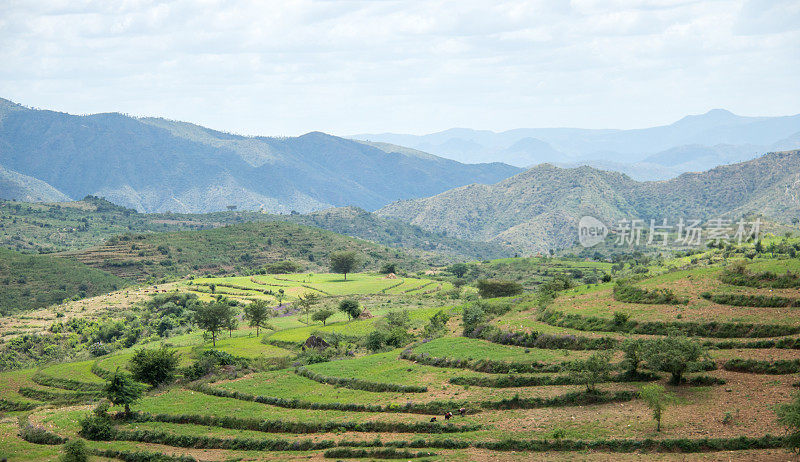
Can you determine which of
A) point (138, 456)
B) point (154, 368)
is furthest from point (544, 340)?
point (154, 368)

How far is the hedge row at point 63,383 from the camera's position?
57.5 m

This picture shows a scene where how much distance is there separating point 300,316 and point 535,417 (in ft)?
194

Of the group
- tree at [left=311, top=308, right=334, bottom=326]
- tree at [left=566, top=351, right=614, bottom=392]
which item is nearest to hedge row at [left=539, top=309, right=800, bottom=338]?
tree at [left=566, top=351, right=614, bottom=392]

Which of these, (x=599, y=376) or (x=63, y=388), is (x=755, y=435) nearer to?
(x=599, y=376)

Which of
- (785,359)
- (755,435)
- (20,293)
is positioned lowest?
(20,293)

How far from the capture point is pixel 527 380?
42094mm

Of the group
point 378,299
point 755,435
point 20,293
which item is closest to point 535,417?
point 755,435

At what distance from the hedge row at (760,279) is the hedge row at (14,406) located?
64.4 meters

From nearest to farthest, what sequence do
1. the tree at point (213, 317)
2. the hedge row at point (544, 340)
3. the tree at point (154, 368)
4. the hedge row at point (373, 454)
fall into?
1. the hedge row at point (373, 454)
2. the hedge row at point (544, 340)
3. the tree at point (154, 368)
4. the tree at point (213, 317)

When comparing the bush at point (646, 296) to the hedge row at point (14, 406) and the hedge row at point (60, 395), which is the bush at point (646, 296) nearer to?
the hedge row at point (60, 395)

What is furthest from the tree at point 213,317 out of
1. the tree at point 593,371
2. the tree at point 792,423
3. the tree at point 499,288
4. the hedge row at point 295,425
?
the tree at point 792,423

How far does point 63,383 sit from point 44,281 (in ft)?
306

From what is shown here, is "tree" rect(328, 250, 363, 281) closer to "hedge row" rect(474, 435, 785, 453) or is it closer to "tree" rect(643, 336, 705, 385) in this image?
"tree" rect(643, 336, 705, 385)

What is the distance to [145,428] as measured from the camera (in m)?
42.3
